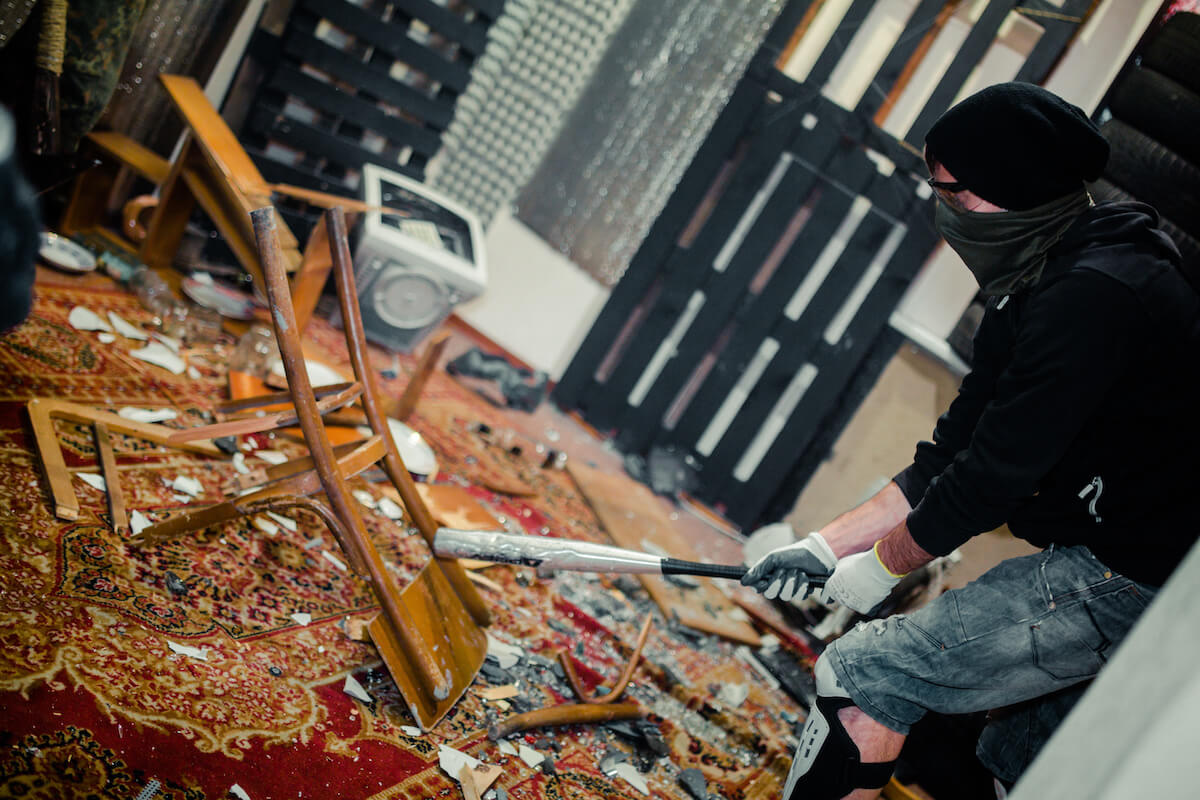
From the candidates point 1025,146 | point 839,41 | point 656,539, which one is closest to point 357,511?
point 1025,146

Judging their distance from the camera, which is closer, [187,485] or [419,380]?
[187,485]

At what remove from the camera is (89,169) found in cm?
344

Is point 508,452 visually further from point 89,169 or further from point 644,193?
point 89,169

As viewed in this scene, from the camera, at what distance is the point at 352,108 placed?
435cm

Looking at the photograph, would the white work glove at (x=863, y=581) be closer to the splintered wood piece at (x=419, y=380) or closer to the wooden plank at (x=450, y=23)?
the splintered wood piece at (x=419, y=380)

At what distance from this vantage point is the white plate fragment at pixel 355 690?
6.49ft

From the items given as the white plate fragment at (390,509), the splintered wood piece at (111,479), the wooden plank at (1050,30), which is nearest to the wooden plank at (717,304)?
the wooden plank at (1050,30)

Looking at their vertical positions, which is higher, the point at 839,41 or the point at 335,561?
the point at 839,41

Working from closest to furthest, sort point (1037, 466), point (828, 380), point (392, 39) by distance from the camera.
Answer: point (1037, 466), point (392, 39), point (828, 380)

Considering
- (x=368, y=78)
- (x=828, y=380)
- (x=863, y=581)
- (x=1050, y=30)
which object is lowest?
(x=863, y=581)

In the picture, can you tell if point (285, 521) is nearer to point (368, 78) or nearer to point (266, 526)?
point (266, 526)

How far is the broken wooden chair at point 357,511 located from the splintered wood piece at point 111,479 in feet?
0.33

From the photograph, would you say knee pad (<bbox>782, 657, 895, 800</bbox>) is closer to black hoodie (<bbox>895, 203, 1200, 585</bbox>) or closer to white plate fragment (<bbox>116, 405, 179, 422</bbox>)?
black hoodie (<bbox>895, 203, 1200, 585</bbox>)

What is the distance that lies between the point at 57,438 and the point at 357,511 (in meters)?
0.91
